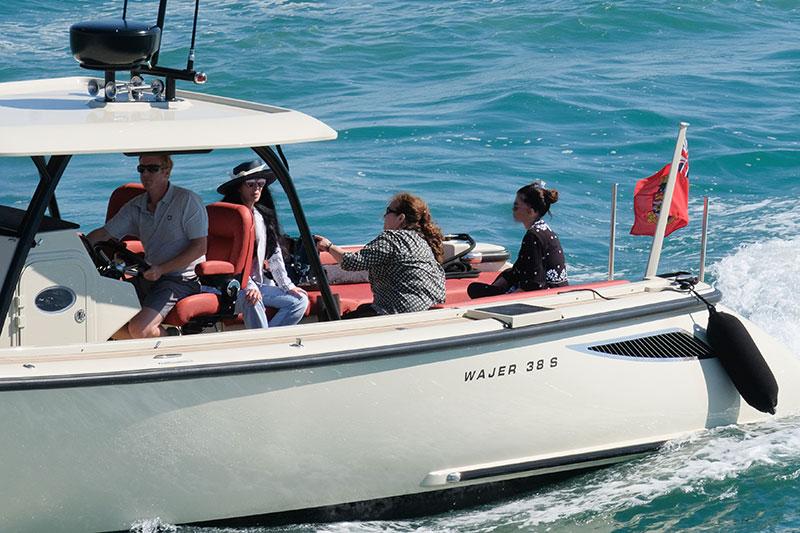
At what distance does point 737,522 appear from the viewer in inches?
245

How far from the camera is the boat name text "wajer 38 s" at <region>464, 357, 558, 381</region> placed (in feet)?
18.7

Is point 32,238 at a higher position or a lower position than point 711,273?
higher

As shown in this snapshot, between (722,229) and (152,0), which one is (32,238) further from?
(152,0)

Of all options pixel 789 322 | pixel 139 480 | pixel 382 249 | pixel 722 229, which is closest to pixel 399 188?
pixel 722 229

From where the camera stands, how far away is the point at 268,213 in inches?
263

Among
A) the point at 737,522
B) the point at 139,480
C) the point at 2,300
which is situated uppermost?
the point at 2,300

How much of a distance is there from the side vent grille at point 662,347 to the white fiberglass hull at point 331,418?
0.11ft

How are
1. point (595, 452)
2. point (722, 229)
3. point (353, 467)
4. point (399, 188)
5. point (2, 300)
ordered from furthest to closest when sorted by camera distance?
point (399, 188)
point (722, 229)
point (595, 452)
point (353, 467)
point (2, 300)

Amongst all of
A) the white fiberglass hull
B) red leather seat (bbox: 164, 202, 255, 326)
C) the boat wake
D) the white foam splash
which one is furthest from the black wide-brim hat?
the white foam splash

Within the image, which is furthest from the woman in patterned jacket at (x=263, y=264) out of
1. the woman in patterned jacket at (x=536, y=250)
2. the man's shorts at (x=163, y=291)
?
the woman in patterned jacket at (x=536, y=250)

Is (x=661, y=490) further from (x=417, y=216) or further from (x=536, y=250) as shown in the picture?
(x=417, y=216)

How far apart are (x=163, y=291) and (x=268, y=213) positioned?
0.96 meters

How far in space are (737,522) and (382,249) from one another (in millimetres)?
2147

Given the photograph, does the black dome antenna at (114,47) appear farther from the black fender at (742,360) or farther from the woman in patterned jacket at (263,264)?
the black fender at (742,360)
